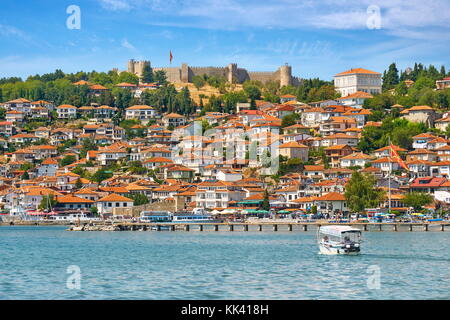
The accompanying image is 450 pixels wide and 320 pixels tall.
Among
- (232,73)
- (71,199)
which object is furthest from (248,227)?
(232,73)

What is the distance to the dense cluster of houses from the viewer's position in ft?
267

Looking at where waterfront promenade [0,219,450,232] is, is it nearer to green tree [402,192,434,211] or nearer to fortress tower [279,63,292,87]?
green tree [402,192,434,211]

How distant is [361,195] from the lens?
7338 cm

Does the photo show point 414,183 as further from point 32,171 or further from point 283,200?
point 32,171

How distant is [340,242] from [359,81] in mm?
81061

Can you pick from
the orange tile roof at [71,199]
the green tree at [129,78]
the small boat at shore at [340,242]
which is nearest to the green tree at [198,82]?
the green tree at [129,78]

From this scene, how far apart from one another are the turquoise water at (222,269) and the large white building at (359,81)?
6640 centimetres

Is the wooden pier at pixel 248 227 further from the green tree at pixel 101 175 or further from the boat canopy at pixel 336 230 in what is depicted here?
the boat canopy at pixel 336 230

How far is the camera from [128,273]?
32.9m

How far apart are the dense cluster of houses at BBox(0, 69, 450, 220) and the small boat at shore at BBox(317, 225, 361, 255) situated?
3267 centimetres

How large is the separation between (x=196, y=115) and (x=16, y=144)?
1038 inches

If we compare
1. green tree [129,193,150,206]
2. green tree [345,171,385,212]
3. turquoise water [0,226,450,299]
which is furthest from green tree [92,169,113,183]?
turquoise water [0,226,450,299]

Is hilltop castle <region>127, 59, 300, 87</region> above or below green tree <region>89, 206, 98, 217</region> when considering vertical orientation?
above

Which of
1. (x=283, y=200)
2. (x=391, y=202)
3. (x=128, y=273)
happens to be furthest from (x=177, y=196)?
(x=128, y=273)
